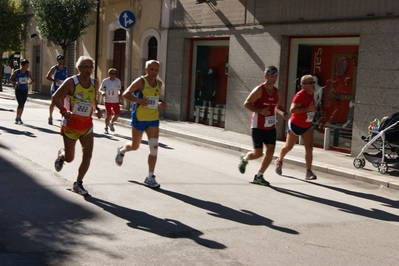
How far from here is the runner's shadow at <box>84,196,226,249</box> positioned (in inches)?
259

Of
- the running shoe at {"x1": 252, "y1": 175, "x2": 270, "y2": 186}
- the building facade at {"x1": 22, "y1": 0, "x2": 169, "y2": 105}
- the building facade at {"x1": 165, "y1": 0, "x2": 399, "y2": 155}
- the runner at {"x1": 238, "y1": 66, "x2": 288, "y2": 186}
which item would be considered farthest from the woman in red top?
the building facade at {"x1": 22, "y1": 0, "x2": 169, "y2": 105}

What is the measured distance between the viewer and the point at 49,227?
6.71 meters

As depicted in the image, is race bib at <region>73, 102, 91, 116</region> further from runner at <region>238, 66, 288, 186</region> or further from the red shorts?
the red shorts

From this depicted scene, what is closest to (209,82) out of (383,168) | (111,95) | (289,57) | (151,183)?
(289,57)

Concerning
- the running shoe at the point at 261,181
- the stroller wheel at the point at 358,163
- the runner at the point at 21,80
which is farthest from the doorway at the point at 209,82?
the running shoe at the point at 261,181

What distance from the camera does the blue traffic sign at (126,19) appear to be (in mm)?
22562

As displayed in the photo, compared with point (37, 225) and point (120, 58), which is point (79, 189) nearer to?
point (37, 225)

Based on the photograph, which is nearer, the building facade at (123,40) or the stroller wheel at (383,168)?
the stroller wheel at (383,168)

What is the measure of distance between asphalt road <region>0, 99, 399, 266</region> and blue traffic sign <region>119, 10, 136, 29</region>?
11.1 metres

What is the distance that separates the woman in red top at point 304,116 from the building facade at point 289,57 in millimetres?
3181

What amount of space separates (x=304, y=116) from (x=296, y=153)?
3.63 meters

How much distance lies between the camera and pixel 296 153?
1437cm

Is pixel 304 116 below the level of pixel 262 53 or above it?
below

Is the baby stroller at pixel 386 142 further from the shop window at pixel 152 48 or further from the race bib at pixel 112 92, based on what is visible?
the shop window at pixel 152 48
